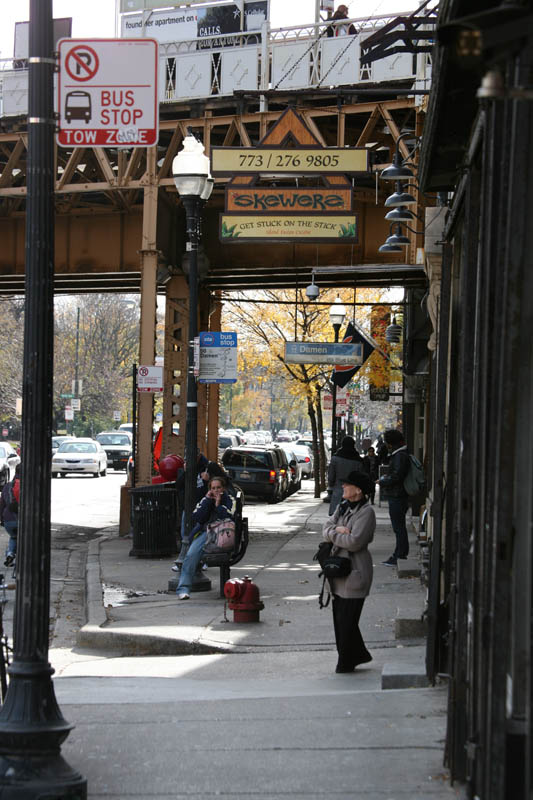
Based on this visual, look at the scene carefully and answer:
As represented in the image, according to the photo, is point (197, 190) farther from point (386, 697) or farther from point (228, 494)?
point (386, 697)

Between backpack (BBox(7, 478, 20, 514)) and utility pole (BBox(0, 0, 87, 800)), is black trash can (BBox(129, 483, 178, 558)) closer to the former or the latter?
backpack (BBox(7, 478, 20, 514))

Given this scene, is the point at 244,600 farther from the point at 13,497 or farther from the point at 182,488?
the point at 13,497

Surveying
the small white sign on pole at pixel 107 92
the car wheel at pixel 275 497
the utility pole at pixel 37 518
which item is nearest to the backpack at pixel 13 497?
the small white sign on pole at pixel 107 92

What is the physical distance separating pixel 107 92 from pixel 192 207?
795 cm

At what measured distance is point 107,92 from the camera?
6520 millimetres

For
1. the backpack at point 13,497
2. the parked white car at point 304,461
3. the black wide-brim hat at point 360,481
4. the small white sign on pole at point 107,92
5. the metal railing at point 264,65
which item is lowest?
the parked white car at point 304,461

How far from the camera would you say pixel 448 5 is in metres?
4.99

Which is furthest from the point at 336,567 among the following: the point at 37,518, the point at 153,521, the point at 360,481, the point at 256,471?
the point at 256,471

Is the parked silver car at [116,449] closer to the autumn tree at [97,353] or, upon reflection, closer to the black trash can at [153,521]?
the autumn tree at [97,353]

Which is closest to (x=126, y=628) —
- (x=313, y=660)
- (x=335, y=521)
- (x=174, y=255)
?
(x=313, y=660)

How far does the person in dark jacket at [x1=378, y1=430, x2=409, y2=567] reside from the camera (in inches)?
617

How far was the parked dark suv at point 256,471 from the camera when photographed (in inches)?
1310

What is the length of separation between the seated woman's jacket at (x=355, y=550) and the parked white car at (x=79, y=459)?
3524 centimetres

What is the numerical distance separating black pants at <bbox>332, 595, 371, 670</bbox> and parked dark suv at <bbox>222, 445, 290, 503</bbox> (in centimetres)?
2370
